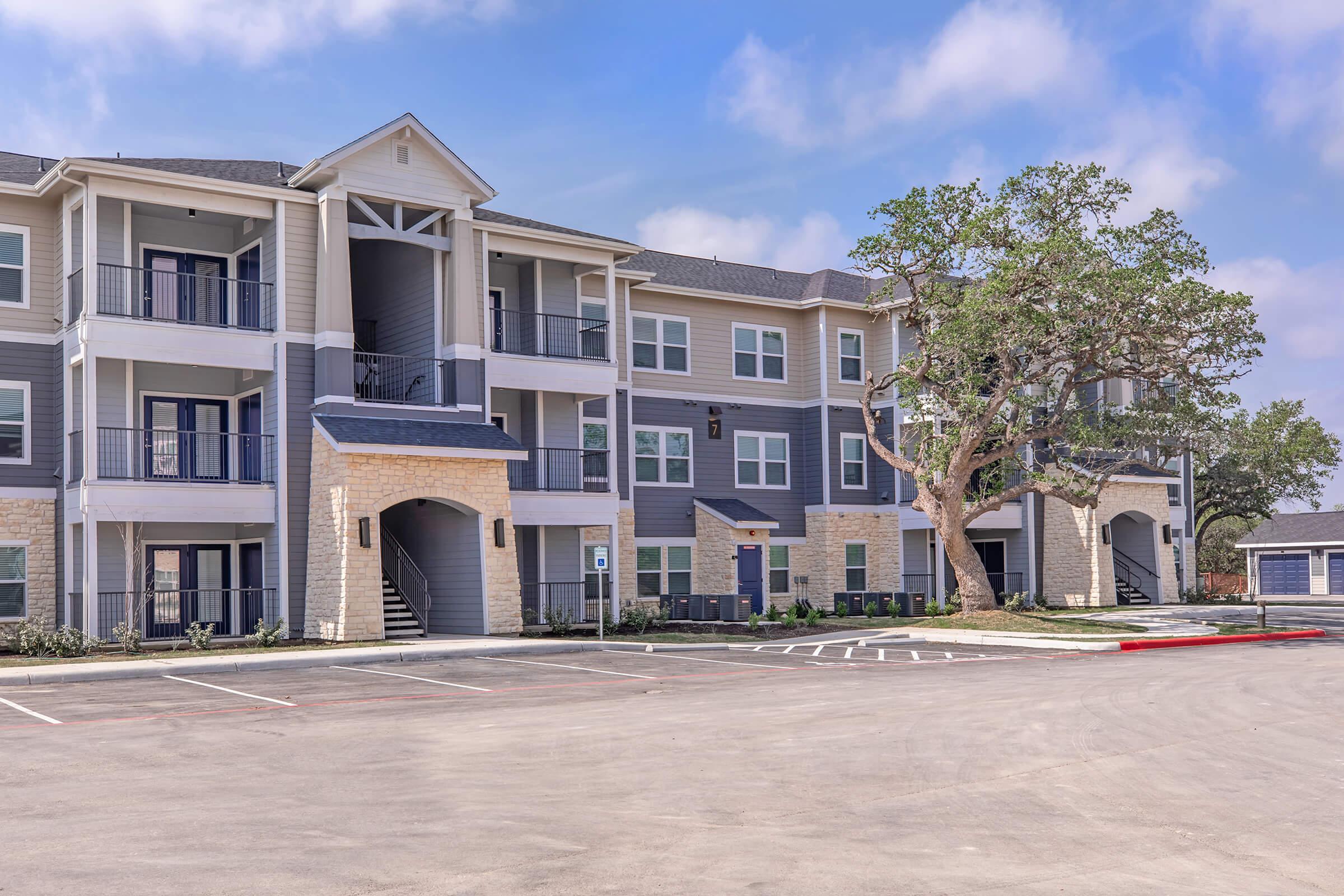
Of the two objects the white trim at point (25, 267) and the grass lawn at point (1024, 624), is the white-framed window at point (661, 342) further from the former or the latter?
the white trim at point (25, 267)

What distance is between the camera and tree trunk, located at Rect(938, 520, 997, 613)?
103 ft

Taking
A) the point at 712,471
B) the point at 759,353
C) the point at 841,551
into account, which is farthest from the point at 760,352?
the point at 841,551

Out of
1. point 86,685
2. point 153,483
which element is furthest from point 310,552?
point 86,685

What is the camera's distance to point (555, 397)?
3175 centimetres

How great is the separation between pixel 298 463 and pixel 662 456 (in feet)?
39.2

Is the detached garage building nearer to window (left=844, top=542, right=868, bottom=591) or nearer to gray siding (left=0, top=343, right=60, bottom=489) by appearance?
window (left=844, top=542, right=868, bottom=591)

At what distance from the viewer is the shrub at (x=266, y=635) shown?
24109mm

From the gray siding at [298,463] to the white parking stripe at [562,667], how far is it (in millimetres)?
5347

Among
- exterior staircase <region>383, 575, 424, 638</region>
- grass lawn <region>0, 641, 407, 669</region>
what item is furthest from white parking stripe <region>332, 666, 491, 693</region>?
exterior staircase <region>383, 575, 424, 638</region>

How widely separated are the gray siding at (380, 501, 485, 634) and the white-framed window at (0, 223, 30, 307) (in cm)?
911

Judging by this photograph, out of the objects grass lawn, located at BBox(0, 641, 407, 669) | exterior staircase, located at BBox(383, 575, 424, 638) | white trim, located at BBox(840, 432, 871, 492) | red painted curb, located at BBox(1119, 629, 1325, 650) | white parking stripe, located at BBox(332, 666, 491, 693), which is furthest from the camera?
white trim, located at BBox(840, 432, 871, 492)

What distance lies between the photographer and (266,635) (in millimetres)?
24125

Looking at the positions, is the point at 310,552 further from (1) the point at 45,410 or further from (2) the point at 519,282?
(2) the point at 519,282

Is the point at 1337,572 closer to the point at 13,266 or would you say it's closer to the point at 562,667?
the point at 562,667
